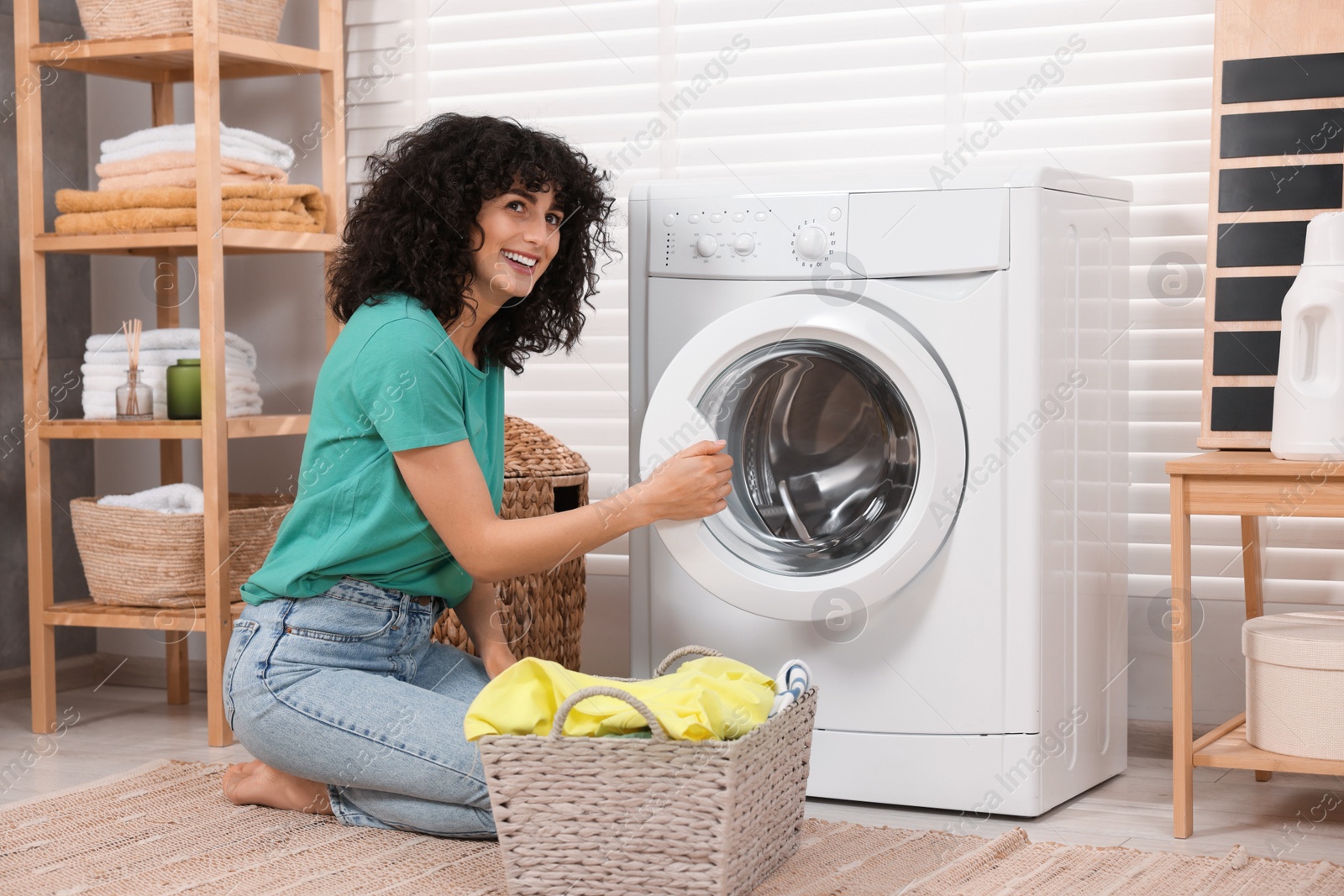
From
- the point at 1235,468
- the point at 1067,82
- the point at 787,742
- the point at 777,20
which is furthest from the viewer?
the point at 777,20

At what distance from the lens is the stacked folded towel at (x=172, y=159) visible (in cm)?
236

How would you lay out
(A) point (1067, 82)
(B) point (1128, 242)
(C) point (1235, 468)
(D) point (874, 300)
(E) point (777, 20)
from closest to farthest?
(C) point (1235, 468), (D) point (874, 300), (B) point (1128, 242), (A) point (1067, 82), (E) point (777, 20)

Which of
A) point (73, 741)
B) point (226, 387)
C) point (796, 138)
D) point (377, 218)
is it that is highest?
point (796, 138)

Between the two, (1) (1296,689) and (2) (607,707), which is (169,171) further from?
(1) (1296,689)

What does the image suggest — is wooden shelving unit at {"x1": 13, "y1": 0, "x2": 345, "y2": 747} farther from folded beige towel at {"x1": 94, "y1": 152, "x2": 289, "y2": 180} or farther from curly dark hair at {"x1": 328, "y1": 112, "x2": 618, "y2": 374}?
curly dark hair at {"x1": 328, "y1": 112, "x2": 618, "y2": 374}

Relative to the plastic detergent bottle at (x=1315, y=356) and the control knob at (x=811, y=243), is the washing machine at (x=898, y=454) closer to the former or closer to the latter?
the control knob at (x=811, y=243)

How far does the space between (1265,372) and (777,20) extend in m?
1.12

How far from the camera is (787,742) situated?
159 centimetres

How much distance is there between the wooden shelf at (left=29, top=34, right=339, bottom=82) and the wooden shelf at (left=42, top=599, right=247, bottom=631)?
100 centimetres

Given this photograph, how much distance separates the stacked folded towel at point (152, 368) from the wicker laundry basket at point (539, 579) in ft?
1.67

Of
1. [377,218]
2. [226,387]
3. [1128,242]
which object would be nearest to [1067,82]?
[1128,242]

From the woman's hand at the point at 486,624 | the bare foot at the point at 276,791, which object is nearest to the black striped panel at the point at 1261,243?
the woman's hand at the point at 486,624

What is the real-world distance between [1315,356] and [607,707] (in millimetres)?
1077

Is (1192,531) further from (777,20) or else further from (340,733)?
(340,733)
